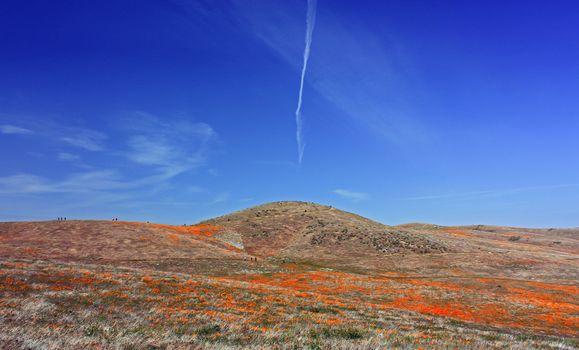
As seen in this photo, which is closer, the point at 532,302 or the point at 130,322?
the point at 130,322

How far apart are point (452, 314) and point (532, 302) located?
15345mm

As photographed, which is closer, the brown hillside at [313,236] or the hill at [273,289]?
the hill at [273,289]

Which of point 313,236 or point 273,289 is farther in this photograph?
point 313,236

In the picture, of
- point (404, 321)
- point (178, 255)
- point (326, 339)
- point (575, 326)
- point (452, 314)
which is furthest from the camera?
point (178, 255)

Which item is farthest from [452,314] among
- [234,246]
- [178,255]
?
[234,246]

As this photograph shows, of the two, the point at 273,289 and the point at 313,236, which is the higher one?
the point at 313,236

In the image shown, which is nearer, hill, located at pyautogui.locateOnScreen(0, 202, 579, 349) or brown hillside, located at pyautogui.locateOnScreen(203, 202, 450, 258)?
hill, located at pyautogui.locateOnScreen(0, 202, 579, 349)

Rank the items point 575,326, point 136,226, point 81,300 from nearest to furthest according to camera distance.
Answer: point 81,300
point 575,326
point 136,226

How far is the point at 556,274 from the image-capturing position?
60.8m

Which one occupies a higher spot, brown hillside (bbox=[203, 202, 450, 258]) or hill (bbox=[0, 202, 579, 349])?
brown hillside (bbox=[203, 202, 450, 258])

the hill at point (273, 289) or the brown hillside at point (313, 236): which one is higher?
the brown hillside at point (313, 236)

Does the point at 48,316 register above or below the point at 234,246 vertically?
below

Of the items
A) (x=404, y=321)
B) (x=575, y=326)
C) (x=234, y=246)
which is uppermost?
(x=234, y=246)

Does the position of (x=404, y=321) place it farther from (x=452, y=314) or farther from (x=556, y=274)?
(x=556, y=274)
